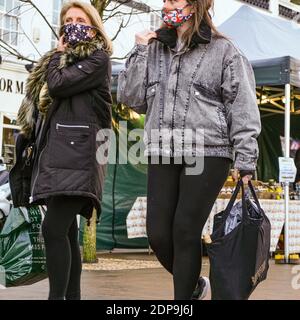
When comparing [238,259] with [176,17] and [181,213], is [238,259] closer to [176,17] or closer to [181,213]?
[181,213]

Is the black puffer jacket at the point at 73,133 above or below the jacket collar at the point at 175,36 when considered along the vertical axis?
below

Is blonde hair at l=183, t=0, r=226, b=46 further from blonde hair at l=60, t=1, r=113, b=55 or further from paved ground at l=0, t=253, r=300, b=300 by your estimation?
paved ground at l=0, t=253, r=300, b=300

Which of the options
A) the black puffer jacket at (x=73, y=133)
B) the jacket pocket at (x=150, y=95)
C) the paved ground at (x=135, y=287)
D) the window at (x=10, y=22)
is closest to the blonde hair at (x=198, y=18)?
the jacket pocket at (x=150, y=95)

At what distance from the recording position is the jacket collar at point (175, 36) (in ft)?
13.4

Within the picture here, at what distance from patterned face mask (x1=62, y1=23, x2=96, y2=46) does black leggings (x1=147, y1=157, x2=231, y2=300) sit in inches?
39.3

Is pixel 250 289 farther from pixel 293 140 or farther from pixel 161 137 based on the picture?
pixel 293 140

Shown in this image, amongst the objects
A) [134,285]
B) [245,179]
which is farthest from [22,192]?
[134,285]

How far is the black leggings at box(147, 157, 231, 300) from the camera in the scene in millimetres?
3908

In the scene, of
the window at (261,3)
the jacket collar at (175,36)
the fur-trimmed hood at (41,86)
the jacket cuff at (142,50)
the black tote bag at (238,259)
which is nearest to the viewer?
the black tote bag at (238,259)

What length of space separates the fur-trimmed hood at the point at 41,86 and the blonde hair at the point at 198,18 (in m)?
0.68

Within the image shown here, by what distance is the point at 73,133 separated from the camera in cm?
434

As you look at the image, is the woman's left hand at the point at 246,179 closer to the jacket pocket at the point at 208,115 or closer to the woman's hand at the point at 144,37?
the jacket pocket at the point at 208,115

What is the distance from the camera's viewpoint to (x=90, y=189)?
433 centimetres

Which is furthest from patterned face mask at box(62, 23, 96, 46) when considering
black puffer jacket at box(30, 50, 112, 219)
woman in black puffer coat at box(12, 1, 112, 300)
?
black puffer jacket at box(30, 50, 112, 219)
